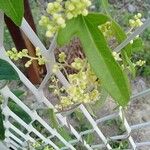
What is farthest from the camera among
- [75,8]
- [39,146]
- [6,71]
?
[39,146]

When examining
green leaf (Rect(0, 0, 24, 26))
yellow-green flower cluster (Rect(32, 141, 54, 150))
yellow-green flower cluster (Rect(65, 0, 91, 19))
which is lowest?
yellow-green flower cluster (Rect(32, 141, 54, 150))

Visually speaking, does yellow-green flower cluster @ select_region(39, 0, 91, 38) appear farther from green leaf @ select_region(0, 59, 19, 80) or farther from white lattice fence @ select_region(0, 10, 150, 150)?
green leaf @ select_region(0, 59, 19, 80)

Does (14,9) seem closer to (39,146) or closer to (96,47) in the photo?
(96,47)

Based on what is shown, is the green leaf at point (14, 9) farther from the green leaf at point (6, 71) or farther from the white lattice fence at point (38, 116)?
the green leaf at point (6, 71)

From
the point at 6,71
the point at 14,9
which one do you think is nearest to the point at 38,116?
the point at 6,71

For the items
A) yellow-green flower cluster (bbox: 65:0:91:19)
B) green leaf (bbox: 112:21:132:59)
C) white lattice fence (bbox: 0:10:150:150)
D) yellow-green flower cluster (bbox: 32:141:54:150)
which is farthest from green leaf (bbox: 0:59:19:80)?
yellow-green flower cluster (bbox: 32:141:54:150)

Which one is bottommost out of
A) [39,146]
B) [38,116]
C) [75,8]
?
[39,146]

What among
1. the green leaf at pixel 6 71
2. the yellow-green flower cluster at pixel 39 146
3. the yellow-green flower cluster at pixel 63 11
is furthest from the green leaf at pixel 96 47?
the yellow-green flower cluster at pixel 39 146

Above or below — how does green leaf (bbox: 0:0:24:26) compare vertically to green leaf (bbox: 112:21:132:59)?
above
